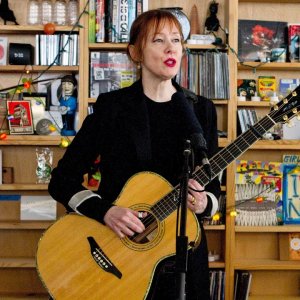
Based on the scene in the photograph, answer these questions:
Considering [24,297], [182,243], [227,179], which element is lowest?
[24,297]

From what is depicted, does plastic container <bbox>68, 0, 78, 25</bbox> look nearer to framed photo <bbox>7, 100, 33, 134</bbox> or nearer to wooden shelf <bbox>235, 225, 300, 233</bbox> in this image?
framed photo <bbox>7, 100, 33, 134</bbox>

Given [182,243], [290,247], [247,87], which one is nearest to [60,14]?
[247,87]

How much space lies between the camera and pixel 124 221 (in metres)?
1.78

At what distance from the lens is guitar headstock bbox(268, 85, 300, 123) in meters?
1.78

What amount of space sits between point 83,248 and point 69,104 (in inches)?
60.6

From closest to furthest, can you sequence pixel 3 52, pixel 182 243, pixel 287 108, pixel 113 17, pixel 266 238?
pixel 182 243 → pixel 287 108 → pixel 113 17 → pixel 3 52 → pixel 266 238

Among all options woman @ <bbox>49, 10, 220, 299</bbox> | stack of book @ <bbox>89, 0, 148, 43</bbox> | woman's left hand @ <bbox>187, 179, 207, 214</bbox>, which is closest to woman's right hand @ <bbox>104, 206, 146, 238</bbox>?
woman @ <bbox>49, 10, 220, 299</bbox>

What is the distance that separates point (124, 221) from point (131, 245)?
0.30ft

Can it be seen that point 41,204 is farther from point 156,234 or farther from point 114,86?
point 156,234

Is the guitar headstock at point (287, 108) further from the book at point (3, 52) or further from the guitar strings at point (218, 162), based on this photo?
the book at point (3, 52)

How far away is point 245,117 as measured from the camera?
3.34 meters

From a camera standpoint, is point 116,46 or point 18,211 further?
point 18,211

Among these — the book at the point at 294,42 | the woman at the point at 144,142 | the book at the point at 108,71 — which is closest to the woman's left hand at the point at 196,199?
the woman at the point at 144,142

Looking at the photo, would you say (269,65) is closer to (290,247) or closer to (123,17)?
(123,17)
